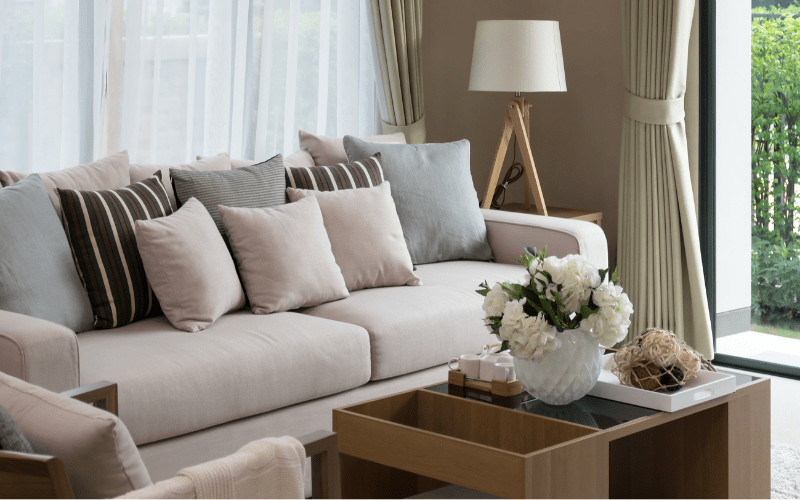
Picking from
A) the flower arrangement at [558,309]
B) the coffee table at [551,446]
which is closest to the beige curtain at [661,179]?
the coffee table at [551,446]

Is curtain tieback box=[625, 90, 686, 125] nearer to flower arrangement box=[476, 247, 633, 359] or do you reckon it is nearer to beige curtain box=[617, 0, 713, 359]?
beige curtain box=[617, 0, 713, 359]

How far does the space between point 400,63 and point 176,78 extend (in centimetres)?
128

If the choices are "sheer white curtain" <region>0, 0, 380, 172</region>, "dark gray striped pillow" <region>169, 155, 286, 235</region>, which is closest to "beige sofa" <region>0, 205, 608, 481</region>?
"dark gray striped pillow" <region>169, 155, 286, 235</region>

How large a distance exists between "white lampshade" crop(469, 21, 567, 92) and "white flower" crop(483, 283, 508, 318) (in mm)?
2074

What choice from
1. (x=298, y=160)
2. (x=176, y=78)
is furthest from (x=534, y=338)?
(x=176, y=78)

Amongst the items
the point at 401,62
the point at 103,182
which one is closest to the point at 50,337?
the point at 103,182

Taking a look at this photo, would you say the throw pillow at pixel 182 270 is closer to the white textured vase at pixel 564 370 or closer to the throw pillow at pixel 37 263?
the throw pillow at pixel 37 263

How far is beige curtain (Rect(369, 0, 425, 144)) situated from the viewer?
4.62 meters

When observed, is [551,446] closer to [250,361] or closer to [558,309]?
[558,309]

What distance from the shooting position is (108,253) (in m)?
2.81

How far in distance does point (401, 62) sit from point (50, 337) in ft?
9.52

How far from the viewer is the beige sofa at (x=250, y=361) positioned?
2338mm

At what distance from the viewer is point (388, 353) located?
3.02 m

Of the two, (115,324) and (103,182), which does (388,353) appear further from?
(103,182)
